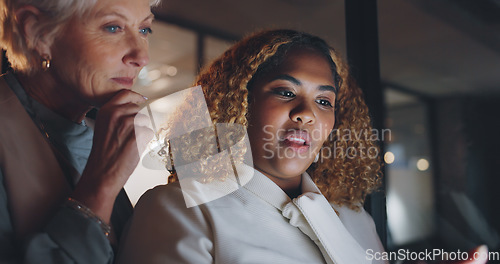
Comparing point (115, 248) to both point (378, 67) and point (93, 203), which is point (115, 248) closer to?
point (93, 203)

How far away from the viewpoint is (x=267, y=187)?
2.13 ft

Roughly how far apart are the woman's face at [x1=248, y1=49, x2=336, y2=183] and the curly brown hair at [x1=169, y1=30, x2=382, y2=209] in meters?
0.03

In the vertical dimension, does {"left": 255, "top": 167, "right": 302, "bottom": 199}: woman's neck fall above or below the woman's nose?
below

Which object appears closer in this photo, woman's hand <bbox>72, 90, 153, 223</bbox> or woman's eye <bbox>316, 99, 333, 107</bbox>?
woman's hand <bbox>72, 90, 153, 223</bbox>

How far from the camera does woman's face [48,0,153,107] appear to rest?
564 millimetres

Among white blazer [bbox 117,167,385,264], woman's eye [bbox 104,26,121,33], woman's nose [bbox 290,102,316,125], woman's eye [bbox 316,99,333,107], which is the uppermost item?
woman's eye [bbox 104,26,121,33]

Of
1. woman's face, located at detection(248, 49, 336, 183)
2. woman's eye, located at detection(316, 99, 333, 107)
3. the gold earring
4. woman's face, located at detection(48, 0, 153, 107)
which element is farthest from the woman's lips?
woman's eye, located at detection(316, 99, 333, 107)

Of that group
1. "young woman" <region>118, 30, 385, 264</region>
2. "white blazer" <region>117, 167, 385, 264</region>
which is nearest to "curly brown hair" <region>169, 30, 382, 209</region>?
"young woman" <region>118, 30, 385, 264</region>

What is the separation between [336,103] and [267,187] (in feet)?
0.88

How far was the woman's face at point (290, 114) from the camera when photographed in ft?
2.05

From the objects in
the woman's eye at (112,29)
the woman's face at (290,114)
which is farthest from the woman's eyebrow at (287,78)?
the woman's eye at (112,29)

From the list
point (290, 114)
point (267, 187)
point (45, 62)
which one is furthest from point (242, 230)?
point (45, 62)

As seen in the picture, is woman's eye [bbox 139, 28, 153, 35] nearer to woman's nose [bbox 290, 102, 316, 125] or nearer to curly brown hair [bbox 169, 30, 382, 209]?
curly brown hair [bbox 169, 30, 382, 209]

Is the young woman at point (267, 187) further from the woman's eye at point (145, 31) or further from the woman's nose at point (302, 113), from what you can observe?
the woman's eye at point (145, 31)
